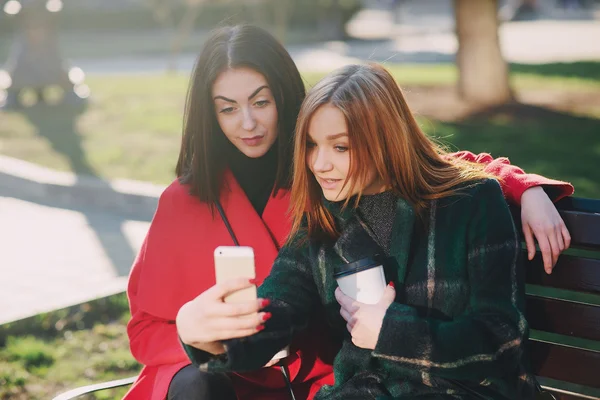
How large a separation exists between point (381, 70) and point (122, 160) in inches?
289

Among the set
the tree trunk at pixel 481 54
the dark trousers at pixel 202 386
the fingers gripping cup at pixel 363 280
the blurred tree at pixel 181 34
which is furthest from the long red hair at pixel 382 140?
the blurred tree at pixel 181 34

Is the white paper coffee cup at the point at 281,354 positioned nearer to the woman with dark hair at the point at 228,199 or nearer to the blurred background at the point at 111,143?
the woman with dark hair at the point at 228,199

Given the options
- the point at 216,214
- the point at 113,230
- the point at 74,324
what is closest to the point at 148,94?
the point at 113,230

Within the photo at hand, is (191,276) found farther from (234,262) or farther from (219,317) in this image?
(234,262)

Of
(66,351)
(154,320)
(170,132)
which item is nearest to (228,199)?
(154,320)

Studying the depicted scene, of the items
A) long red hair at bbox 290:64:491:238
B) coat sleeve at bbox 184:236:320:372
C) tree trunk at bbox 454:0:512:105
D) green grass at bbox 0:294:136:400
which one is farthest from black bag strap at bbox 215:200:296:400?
tree trunk at bbox 454:0:512:105

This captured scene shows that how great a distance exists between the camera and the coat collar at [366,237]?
2.39 metres

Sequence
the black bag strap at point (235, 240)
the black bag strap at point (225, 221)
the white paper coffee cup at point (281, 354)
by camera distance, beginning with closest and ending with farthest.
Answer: the white paper coffee cup at point (281, 354), the black bag strap at point (235, 240), the black bag strap at point (225, 221)

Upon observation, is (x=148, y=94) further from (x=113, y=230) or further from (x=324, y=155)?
(x=324, y=155)

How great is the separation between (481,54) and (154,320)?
8477mm

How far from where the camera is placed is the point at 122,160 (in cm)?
945

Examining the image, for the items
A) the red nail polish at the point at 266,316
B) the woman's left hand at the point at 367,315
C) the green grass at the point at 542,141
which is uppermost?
the red nail polish at the point at 266,316

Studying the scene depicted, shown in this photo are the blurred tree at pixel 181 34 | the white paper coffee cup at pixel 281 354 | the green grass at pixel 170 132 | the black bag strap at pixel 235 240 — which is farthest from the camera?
the blurred tree at pixel 181 34

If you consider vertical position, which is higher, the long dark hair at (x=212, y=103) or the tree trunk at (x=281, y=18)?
the tree trunk at (x=281, y=18)
